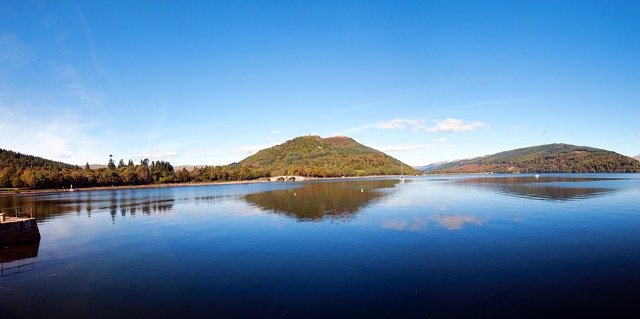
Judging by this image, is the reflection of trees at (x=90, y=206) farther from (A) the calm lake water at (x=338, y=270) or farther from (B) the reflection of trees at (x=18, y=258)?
(B) the reflection of trees at (x=18, y=258)

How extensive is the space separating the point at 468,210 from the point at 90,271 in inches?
2283

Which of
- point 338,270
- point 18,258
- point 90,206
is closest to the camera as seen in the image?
point 338,270

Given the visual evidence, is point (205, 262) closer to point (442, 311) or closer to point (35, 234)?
point (442, 311)

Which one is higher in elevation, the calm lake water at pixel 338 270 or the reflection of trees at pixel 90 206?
the reflection of trees at pixel 90 206

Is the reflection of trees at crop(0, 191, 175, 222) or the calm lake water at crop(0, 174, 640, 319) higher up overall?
the reflection of trees at crop(0, 191, 175, 222)

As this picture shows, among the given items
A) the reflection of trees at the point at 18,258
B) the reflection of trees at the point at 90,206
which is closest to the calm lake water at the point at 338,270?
the reflection of trees at the point at 18,258

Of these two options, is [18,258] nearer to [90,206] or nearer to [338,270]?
[338,270]

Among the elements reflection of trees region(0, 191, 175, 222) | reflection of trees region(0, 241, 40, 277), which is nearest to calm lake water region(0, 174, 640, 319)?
reflection of trees region(0, 241, 40, 277)

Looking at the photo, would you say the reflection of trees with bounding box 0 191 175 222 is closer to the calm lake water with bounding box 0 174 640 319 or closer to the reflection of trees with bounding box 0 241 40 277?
the calm lake water with bounding box 0 174 640 319

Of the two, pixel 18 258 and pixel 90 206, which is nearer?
pixel 18 258

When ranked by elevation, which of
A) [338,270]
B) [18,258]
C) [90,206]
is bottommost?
[338,270]

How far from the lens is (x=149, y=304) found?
2234 cm

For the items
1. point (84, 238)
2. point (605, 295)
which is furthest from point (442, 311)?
point (84, 238)

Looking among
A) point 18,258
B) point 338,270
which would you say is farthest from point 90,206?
point 338,270
